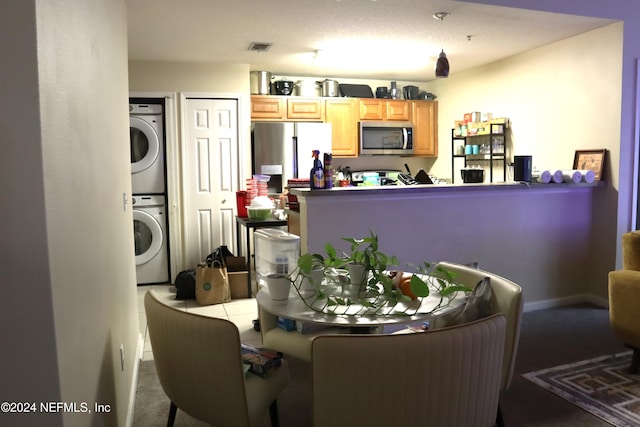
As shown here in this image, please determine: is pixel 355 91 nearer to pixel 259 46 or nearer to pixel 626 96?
pixel 259 46

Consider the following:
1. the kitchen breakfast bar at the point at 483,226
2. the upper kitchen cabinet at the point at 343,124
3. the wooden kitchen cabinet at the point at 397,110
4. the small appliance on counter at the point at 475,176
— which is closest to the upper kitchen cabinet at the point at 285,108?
the upper kitchen cabinet at the point at 343,124

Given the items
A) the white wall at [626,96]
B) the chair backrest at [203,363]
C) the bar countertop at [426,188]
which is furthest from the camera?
the white wall at [626,96]

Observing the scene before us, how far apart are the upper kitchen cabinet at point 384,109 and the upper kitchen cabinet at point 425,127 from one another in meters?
0.13

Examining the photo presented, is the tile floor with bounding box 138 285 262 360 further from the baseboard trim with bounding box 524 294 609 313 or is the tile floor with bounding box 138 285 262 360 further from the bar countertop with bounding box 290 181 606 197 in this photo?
the baseboard trim with bounding box 524 294 609 313

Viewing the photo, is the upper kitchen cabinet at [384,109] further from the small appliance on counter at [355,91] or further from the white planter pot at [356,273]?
the white planter pot at [356,273]

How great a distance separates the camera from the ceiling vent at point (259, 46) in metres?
4.76

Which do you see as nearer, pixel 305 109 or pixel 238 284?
pixel 238 284

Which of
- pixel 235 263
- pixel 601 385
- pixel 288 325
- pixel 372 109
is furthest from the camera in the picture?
pixel 372 109

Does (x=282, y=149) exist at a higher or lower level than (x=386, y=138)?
lower

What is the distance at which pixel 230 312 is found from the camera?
4.42m

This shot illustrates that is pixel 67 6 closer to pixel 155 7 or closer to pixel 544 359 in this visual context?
pixel 155 7

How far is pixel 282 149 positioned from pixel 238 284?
1.72m

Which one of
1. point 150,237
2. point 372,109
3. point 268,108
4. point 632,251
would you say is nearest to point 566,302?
point 632,251

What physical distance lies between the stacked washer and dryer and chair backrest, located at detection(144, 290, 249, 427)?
12.3ft
